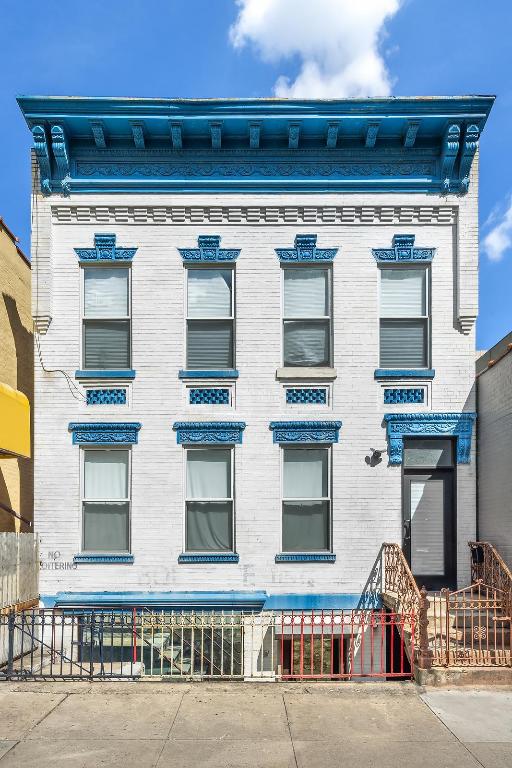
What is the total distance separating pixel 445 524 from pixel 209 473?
435 centimetres

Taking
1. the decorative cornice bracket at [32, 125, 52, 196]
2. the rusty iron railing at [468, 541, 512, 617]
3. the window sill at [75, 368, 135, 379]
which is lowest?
the rusty iron railing at [468, 541, 512, 617]

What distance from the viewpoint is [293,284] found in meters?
11.9

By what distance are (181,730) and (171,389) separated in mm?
5810

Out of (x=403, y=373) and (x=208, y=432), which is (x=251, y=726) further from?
(x=403, y=373)

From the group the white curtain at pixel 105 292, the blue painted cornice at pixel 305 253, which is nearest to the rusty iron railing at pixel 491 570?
the blue painted cornice at pixel 305 253

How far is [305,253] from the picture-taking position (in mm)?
11742

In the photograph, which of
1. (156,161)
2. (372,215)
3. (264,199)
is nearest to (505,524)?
(372,215)

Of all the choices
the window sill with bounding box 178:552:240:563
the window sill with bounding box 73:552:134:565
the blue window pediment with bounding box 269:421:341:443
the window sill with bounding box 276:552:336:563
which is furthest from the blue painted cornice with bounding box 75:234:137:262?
the window sill with bounding box 276:552:336:563

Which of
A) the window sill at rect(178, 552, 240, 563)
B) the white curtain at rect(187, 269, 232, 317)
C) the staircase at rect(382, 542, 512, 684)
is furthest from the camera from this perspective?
the white curtain at rect(187, 269, 232, 317)


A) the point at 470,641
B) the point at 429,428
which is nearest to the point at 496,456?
the point at 429,428

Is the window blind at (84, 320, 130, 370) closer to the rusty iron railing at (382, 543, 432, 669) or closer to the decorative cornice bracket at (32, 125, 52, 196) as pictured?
the decorative cornice bracket at (32, 125, 52, 196)

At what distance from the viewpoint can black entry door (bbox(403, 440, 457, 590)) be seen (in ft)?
37.6

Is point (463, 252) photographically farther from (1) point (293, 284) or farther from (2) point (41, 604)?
(2) point (41, 604)

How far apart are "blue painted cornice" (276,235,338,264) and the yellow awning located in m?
5.28
